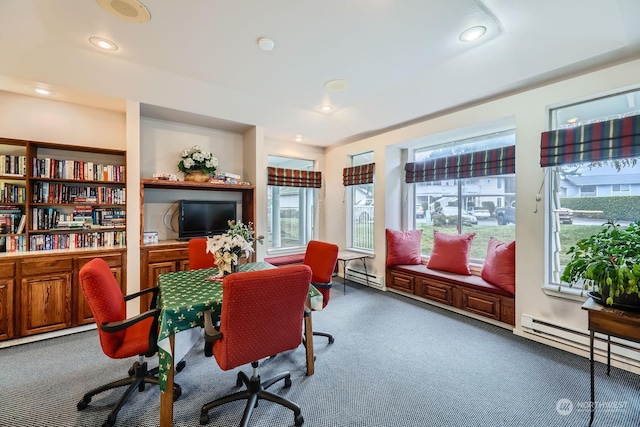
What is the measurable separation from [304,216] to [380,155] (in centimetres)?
195

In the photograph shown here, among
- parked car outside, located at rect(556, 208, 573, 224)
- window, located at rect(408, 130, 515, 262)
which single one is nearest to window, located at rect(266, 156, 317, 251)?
window, located at rect(408, 130, 515, 262)

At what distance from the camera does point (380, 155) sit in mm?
4461

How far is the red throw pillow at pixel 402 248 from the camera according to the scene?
13.9 feet

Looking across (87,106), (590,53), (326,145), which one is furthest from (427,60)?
(87,106)

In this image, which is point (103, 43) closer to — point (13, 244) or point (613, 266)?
point (13, 244)

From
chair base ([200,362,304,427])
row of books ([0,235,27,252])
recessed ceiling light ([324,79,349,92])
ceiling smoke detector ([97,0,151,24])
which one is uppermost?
recessed ceiling light ([324,79,349,92])

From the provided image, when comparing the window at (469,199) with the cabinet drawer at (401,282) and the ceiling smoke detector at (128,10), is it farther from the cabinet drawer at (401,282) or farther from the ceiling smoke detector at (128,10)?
the ceiling smoke detector at (128,10)

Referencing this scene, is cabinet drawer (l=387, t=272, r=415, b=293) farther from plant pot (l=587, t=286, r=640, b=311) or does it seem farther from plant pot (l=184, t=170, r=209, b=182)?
plant pot (l=184, t=170, r=209, b=182)

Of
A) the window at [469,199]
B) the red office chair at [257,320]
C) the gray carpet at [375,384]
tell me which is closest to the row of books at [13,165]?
the gray carpet at [375,384]

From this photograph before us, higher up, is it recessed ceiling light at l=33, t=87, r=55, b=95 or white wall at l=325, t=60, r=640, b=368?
recessed ceiling light at l=33, t=87, r=55, b=95

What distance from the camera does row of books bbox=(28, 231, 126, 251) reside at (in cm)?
291

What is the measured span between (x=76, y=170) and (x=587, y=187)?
552cm

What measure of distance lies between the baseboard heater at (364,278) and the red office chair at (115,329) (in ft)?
10.6

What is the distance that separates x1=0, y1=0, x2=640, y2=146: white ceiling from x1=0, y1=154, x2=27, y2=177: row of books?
0.75 meters
